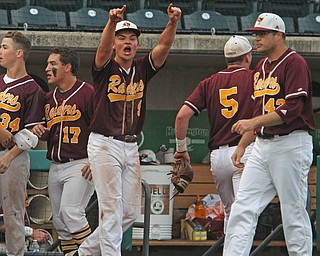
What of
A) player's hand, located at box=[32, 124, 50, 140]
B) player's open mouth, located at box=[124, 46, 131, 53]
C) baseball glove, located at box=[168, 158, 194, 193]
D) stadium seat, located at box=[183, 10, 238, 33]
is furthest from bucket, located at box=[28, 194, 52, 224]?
stadium seat, located at box=[183, 10, 238, 33]

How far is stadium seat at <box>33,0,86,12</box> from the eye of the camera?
10.8m

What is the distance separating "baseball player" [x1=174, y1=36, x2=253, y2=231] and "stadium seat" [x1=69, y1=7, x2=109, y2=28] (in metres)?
3.80

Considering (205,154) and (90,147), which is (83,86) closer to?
(90,147)

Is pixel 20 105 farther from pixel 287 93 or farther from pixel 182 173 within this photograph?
pixel 287 93

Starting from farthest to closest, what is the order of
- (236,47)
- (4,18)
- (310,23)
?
1. (310,23)
2. (4,18)
3. (236,47)

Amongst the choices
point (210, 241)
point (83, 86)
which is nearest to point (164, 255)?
point (210, 241)

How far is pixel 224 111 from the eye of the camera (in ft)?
21.7

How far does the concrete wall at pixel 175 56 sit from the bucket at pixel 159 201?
1.22 meters

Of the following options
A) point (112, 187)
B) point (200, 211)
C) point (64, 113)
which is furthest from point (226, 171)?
point (200, 211)

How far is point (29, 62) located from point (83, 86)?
10.4 feet

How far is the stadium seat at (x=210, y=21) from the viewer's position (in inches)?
414

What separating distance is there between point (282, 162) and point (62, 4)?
615 cm

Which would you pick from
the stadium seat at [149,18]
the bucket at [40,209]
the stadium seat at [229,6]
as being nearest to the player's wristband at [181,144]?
the bucket at [40,209]

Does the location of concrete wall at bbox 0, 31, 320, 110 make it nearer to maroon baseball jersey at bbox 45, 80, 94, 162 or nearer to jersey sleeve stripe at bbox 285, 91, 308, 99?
maroon baseball jersey at bbox 45, 80, 94, 162
